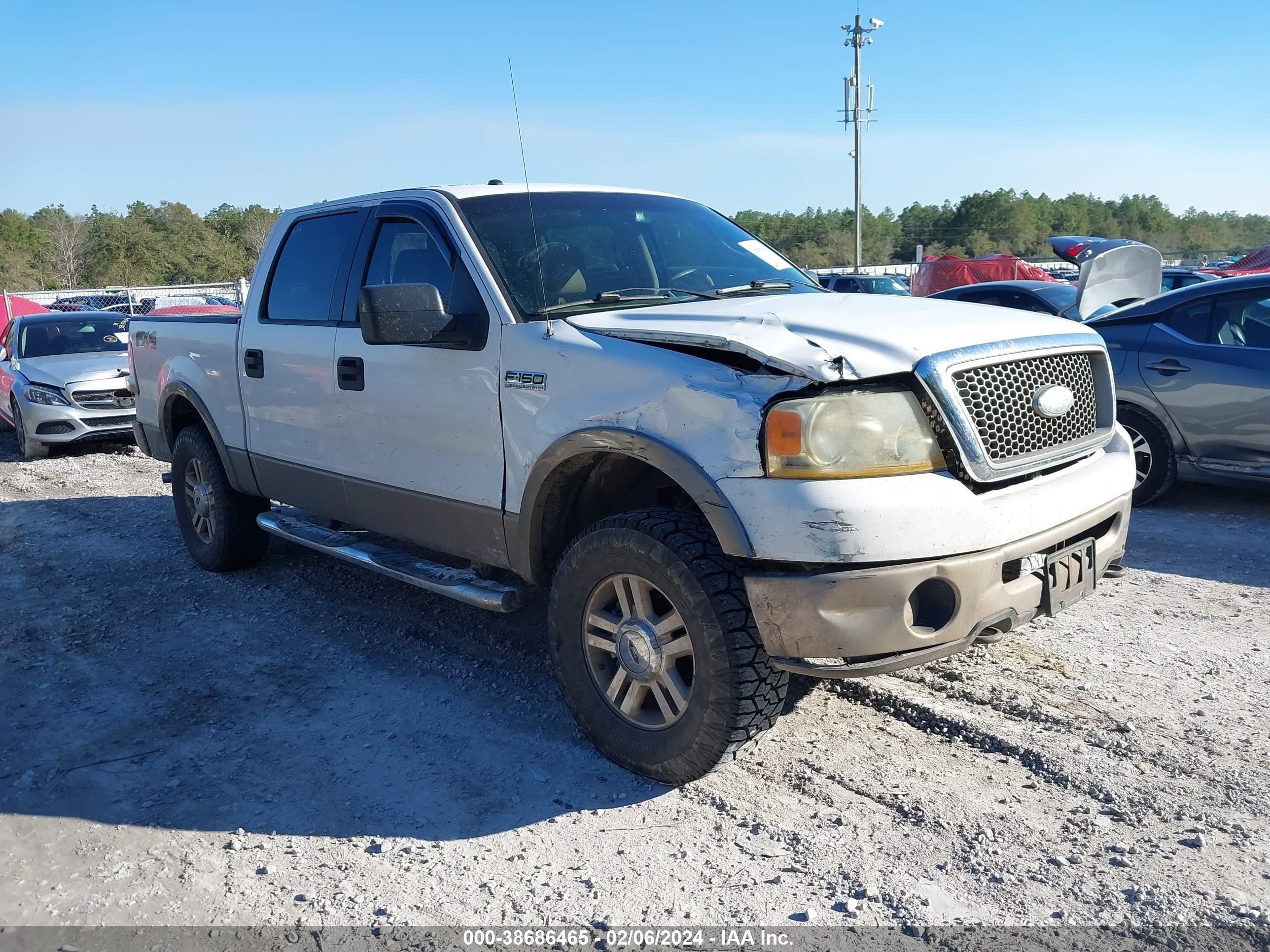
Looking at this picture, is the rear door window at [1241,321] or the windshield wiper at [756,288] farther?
the rear door window at [1241,321]

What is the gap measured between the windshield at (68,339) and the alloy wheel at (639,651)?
1000cm

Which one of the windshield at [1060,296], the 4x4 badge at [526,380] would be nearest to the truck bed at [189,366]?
the 4x4 badge at [526,380]

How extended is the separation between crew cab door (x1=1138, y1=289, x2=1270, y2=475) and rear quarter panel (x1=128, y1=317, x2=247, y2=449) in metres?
5.76

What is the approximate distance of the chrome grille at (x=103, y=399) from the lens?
10.9 metres

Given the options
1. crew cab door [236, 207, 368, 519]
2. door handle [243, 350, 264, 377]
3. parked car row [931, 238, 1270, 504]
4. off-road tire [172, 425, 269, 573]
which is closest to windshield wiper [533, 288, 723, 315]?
crew cab door [236, 207, 368, 519]

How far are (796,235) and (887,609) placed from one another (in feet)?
Result: 237

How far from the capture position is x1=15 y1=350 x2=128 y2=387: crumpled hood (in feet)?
35.9

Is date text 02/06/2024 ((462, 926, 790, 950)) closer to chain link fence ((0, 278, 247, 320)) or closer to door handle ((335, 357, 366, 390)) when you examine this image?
door handle ((335, 357, 366, 390))

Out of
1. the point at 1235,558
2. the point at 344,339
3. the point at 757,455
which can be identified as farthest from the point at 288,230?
the point at 1235,558

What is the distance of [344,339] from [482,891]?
265 cm

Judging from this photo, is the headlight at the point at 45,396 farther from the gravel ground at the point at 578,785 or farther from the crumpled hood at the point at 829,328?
the crumpled hood at the point at 829,328

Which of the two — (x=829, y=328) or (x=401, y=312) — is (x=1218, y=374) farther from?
(x=401, y=312)

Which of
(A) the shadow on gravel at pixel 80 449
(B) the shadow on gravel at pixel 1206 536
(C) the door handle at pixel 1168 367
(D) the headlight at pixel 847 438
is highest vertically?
(D) the headlight at pixel 847 438

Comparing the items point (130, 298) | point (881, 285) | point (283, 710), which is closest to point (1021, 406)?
point (283, 710)
